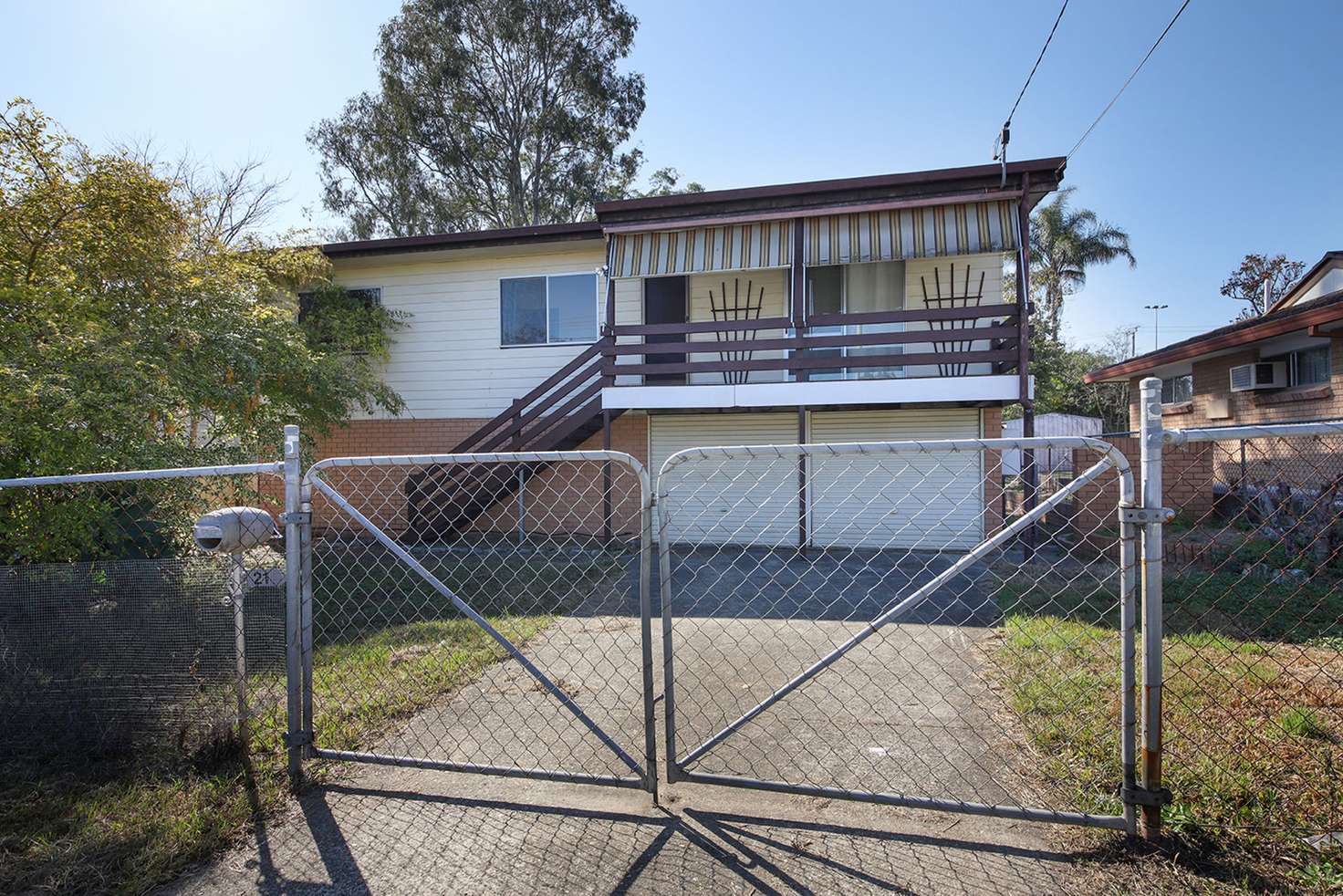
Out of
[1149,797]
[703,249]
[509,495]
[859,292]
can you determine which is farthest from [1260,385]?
[1149,797]

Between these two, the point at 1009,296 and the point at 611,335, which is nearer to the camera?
the point at 611,335

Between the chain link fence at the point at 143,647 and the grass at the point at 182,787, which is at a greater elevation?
the chain link fence at the point at 143,647

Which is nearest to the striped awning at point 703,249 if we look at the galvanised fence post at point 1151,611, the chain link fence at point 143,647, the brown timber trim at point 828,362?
the brown timber trim at point 828,362

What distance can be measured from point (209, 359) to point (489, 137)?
1880 cm

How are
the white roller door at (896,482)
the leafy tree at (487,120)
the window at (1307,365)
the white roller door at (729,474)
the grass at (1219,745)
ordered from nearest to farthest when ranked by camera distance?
the grass at (1219,745) < the white roller door at (896,482) < the white roller door at (729,474) < the window at (1307,365) < the leafy tree at (487,120)

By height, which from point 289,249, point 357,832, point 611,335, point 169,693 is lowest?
point 357,832

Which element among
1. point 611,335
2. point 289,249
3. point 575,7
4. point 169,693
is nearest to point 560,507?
point 611,335

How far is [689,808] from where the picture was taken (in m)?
2.81

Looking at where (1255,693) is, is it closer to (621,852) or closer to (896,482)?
(621,852)

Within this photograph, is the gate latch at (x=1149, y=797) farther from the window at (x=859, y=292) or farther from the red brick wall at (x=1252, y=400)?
the red brick wall at (x=1252, y=400)

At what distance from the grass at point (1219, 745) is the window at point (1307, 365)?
8.15m

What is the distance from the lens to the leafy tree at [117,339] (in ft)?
14.4

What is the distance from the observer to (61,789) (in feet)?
10.0

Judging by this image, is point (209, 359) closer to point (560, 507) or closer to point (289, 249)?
point (289, 249)
